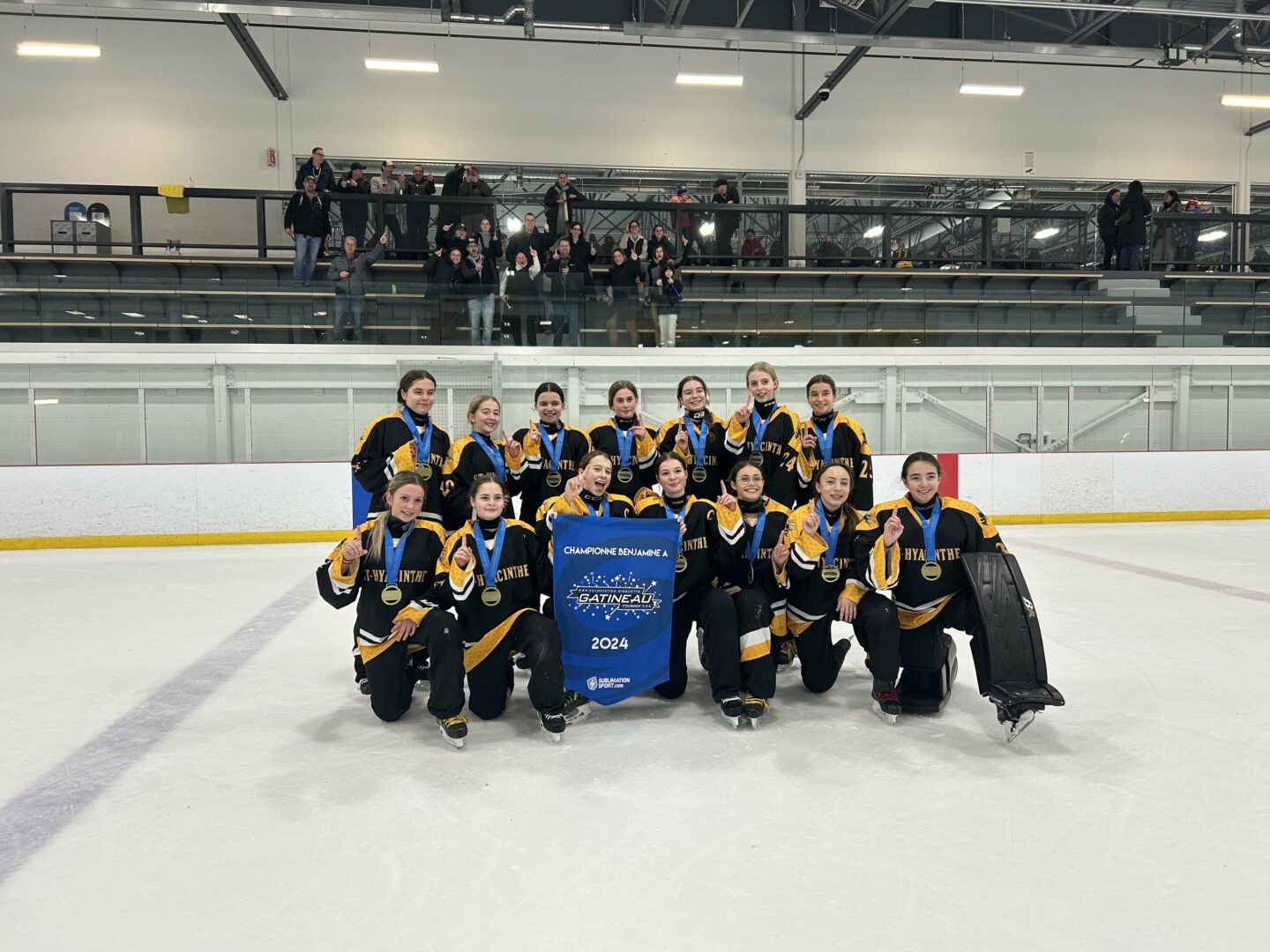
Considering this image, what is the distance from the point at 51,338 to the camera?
994 centimetres

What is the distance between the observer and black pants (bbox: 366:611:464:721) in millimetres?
3258

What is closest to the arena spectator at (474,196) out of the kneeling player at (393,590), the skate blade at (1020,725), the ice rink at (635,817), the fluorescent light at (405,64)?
the fluorescent light at (405,64)

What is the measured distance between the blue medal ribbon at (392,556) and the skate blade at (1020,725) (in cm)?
246

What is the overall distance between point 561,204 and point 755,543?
30.8 ft

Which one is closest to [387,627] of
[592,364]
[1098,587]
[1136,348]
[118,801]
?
[118,801]

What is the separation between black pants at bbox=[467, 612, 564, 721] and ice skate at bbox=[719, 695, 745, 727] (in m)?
0.65

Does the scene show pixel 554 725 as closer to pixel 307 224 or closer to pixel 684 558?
pixel 684 558

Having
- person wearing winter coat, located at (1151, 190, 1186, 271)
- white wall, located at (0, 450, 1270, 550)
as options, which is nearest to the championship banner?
white wall, located at (0, 450, 1270, 550)

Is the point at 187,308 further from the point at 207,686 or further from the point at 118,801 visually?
the point at 118,801

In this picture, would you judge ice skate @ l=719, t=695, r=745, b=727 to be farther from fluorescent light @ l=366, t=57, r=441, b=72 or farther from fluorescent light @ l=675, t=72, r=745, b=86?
fluorescent light @ l=675, t=72, r=745, b=86

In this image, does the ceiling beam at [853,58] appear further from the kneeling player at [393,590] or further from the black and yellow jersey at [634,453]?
the kneeling player at [393,590]

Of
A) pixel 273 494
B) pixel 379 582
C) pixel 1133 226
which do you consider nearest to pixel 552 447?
pixel 379 582

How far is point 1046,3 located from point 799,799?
38.1 feet

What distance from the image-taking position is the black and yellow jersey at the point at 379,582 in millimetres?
3426
